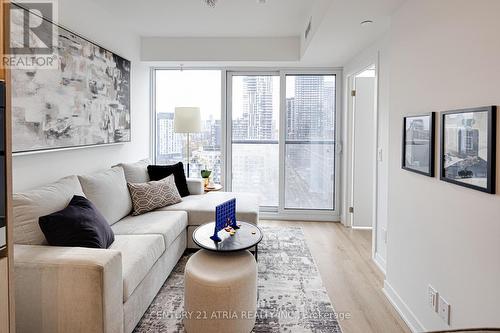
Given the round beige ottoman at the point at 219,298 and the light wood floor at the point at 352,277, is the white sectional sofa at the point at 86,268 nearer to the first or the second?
the round beige ottoman at the point at 219,298

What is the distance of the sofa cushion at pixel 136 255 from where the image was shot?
2.06 meters

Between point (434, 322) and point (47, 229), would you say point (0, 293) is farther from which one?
point (434, 322)

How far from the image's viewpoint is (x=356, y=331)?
7.34 ft

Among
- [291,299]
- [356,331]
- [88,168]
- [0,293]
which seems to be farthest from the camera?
[88,168]

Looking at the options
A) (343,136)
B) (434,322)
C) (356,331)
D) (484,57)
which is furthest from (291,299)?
(343,136)

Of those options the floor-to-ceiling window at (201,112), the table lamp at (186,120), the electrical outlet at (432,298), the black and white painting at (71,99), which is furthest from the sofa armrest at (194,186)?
the electrical outlet at (432,298)

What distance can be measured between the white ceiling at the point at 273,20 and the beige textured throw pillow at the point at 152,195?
192 cm

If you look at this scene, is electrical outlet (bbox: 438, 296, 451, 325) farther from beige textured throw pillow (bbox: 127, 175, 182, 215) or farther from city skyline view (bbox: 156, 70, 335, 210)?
city skyline view (bbox: 156, 70, 335, 210)

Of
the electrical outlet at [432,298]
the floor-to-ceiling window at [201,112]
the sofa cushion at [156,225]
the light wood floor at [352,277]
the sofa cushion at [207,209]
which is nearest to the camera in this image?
the electrical outlet at [432,298]

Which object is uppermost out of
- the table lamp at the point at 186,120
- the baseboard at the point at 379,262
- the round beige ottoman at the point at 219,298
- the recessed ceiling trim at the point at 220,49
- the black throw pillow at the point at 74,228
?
the recessed ceiling trim at the point at 220,49

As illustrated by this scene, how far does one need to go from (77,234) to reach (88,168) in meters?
1.44

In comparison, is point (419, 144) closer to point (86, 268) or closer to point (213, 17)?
point (86, 268)

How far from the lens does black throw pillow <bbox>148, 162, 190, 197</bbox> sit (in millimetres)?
4062

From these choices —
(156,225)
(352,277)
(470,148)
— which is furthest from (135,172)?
(470,148)
